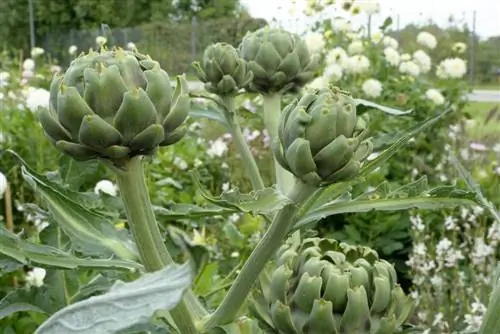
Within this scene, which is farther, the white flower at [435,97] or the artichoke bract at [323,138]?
the white flower at [435,97]

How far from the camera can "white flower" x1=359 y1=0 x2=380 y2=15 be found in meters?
3.91

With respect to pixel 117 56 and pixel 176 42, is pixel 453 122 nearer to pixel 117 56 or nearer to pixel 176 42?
pixel 117 56

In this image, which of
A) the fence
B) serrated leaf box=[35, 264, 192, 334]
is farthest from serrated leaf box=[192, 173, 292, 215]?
the fence

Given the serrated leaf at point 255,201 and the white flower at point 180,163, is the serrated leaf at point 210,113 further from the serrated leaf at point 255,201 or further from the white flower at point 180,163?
the white flower at point 180,163

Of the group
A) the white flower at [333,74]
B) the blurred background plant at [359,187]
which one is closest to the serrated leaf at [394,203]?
the blurred background plant at [359,187]

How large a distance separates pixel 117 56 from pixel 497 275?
354 millimetres

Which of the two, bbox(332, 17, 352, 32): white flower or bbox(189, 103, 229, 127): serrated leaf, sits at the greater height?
bbox(189, 103, 229, 127): serrated leaf

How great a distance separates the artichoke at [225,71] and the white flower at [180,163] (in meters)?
1.93

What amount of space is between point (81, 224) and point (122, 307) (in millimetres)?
274

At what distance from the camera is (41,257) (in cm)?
61

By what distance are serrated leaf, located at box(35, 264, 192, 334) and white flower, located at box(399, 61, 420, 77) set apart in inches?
131

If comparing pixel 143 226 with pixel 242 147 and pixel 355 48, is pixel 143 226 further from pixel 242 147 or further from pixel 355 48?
pixel 355 48

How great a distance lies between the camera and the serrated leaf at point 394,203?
0.62 metres

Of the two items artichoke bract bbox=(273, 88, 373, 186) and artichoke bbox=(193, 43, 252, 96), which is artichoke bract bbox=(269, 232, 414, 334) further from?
artichoke bbox=(193, 43, 252, 96)
